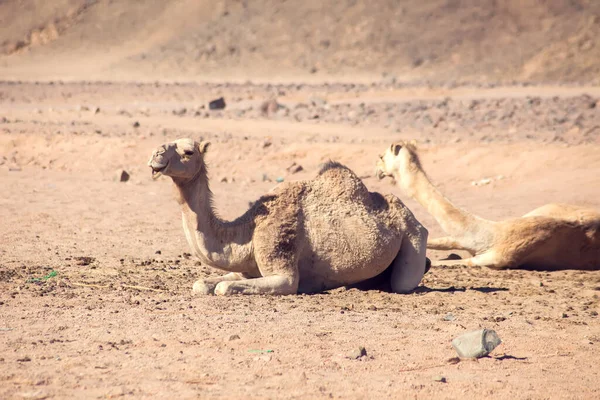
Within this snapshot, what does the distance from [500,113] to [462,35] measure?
104 feet

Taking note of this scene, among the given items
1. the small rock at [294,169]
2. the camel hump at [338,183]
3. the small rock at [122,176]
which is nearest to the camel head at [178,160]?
the camel hump at [338,183]

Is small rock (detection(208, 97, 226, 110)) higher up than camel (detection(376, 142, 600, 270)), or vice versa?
small rock (detection(208, 97, 226, 110))

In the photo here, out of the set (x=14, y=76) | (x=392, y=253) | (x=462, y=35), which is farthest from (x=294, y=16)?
(x=392, y=253)

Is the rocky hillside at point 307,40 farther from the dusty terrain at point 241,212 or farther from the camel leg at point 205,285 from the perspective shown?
the camel leg at point 205,285

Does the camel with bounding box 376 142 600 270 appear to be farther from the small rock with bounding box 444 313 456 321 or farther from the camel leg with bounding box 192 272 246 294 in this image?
the camel leg with bounding box 192 272 246 294

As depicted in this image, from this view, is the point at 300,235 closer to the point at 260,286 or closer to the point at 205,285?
the point at 260,286

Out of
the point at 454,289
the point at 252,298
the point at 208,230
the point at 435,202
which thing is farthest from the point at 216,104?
the point at 252,298

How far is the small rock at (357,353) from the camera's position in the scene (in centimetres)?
653

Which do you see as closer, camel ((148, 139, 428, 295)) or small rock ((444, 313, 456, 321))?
small rock ((444, 313, 456, 321))

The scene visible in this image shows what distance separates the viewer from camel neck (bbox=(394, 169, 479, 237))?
35.7 ft

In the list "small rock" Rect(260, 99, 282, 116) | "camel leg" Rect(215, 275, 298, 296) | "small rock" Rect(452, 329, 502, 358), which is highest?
"small rock" Rect(260, 99, 282, 116)

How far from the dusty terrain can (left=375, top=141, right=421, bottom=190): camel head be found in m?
1.10

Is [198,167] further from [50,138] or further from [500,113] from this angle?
[500,113]

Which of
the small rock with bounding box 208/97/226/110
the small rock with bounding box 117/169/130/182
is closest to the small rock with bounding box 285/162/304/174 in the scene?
the small rock with bounding box 117/169/130/182
